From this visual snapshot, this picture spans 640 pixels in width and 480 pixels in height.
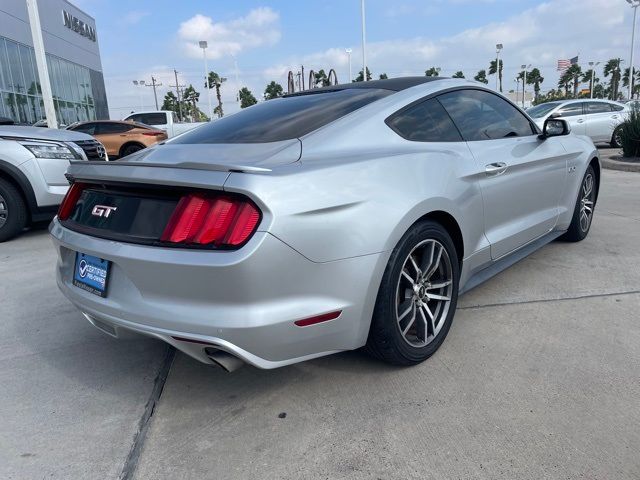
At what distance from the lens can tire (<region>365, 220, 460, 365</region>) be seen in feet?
7.61

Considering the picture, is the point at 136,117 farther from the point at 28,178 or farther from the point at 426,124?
the point at 426,124

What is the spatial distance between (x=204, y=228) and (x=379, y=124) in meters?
1.14

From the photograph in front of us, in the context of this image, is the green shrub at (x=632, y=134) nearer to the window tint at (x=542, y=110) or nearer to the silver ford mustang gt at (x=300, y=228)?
the window tint at (x=542, y=110)

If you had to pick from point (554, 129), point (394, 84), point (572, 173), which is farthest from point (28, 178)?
point (572, 173)

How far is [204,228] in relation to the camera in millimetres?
1938

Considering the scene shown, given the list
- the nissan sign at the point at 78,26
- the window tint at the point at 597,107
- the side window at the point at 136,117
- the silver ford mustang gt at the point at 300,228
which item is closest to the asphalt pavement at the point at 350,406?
the silver ford mustang gt at the point at 300,228

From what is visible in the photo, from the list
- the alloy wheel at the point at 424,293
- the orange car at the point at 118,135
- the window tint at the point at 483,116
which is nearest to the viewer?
the alloy wheel at the point at 424,293

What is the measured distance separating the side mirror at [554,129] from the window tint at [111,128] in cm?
1385

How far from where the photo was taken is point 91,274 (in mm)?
2311

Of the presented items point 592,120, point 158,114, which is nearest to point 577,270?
point 592,120

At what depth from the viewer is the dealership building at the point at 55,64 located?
22.7m

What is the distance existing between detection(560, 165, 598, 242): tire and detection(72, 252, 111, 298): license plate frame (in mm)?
3836

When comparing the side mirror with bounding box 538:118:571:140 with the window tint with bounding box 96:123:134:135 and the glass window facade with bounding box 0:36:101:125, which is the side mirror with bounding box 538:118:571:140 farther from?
the glass window facade with bounding box 0:36:101:125

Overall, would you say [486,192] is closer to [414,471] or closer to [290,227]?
[290,227]
